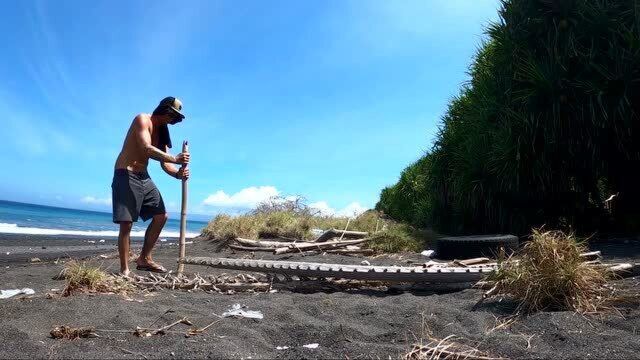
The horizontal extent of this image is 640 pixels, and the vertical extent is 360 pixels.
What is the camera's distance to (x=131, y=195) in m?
5.30

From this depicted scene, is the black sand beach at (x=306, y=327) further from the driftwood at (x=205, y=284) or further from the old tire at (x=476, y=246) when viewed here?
the old tire at (x=476, y=246)

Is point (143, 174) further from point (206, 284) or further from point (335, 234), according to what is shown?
point (335, 234)

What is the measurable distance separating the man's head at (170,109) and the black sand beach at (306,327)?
2.27 meters

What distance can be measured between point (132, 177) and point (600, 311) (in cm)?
438

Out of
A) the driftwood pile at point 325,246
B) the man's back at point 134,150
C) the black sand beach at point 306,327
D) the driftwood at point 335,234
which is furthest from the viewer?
the driftwood at point 335,234

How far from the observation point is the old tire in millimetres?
5961

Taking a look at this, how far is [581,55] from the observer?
8031 mm

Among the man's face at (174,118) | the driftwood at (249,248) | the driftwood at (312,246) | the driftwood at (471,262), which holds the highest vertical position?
the man's face at (174,118)

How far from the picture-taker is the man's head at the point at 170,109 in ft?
18.6

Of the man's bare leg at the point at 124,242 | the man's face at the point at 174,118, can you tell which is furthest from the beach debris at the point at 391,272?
the man's face at the point at 174,118

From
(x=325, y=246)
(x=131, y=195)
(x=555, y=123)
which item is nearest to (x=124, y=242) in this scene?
(x=131, y=195)

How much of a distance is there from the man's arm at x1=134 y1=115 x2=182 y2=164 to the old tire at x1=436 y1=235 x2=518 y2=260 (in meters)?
3.45

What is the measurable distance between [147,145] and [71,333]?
2.80m

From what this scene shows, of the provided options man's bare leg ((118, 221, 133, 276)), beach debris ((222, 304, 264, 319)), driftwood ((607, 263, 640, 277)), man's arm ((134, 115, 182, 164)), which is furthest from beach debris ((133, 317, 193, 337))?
driftwood ((607, 263, 640, 277))
